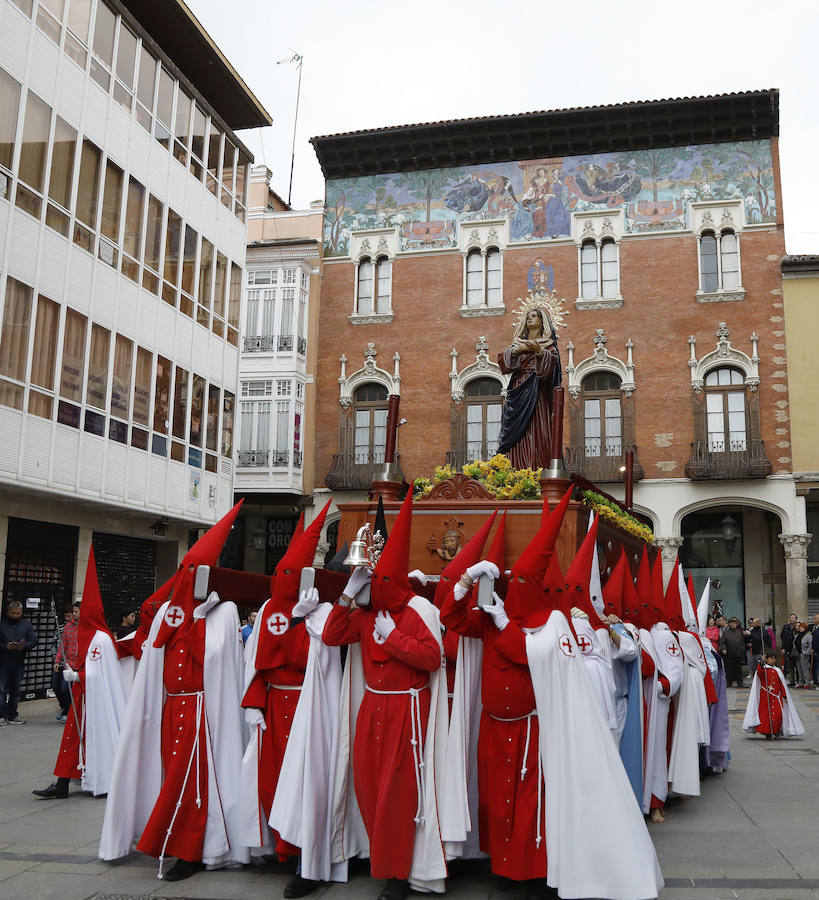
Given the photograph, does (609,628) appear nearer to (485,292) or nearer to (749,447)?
(749,447)

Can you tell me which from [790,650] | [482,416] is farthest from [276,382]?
[790,650]

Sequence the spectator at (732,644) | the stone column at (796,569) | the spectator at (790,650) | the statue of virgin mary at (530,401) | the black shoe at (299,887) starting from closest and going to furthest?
the black shoe at (299,887), the statue of virgin mary at (530,401), the spectator at (732,644), the spectator at (790,650), the stone column at (796,569)

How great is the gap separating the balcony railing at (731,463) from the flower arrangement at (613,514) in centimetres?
1539

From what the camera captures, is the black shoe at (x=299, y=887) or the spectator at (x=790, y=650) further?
the spectator at (x=790, y=650)

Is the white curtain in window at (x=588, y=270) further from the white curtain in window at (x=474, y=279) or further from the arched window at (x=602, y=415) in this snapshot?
the white curtain in window at (x=474, y=279)

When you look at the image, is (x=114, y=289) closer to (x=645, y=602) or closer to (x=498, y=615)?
(x=645, y=602)

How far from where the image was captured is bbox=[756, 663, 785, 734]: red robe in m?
13.4

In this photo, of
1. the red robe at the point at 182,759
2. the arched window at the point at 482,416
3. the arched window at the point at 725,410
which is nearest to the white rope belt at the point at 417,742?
the red robe at the point at 182,759

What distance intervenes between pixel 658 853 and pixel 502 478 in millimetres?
3566

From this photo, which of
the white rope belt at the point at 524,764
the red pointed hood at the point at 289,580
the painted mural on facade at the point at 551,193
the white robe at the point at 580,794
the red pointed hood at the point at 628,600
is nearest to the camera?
the white robe at the point at 580,794

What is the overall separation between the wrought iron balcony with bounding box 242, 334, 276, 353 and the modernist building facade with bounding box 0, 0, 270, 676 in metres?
7.35

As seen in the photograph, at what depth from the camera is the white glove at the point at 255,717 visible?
6.32 m

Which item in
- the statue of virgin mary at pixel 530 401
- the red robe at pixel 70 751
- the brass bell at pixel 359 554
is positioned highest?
the statue of virgin mary at pixel 530 401

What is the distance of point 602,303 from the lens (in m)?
28.5
